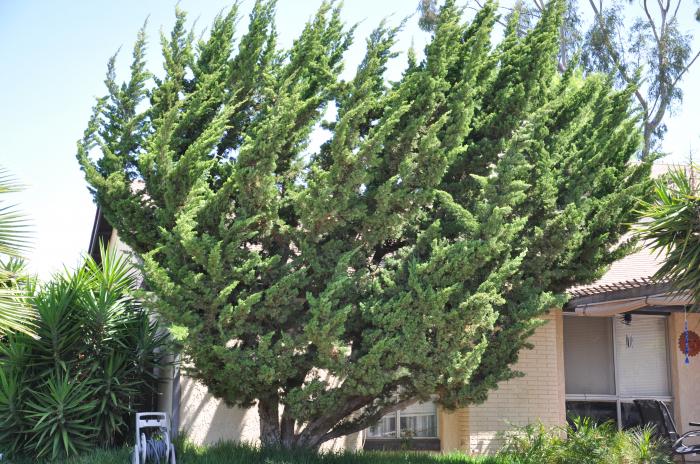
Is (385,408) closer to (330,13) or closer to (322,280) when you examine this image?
(322,280)

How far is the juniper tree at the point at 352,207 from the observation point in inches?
361

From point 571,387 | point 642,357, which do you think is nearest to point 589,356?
point 571,387

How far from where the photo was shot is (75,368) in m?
10.8

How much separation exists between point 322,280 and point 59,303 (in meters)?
3.61

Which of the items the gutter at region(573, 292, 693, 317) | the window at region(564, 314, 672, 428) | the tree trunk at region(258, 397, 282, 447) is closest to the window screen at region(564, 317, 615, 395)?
the window at region(564, 314, 672, 428)

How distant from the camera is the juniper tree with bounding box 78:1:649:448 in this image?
916 cm

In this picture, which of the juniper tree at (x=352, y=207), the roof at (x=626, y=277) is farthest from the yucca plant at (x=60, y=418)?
the roof at (x=626, y=277)

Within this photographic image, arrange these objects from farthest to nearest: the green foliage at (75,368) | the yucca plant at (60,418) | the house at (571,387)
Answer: the house at (571,387) → the green foliage at (75,368) → the yucca plant at (60,418)

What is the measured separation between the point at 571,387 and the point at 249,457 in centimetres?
619

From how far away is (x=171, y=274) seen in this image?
935cm

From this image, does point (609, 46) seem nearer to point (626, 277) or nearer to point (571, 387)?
point (626, 277)

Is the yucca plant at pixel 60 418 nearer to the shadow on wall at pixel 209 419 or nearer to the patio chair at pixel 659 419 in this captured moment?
the shadow on wall at pixel 209 419

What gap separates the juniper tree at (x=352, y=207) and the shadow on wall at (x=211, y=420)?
1.80m

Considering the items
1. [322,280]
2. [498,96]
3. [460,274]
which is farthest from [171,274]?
[498,96]
